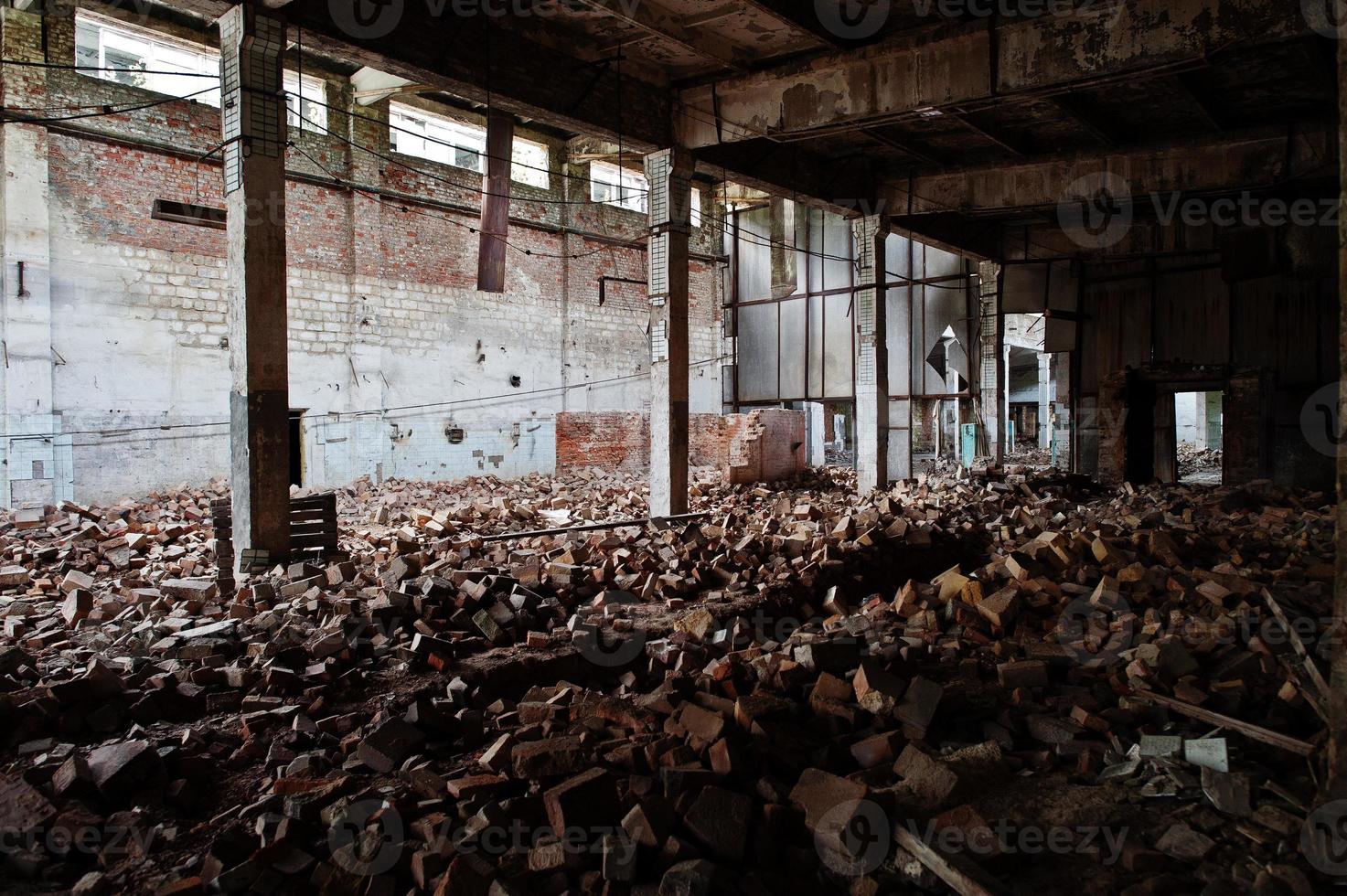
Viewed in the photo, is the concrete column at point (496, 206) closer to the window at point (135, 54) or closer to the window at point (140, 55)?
the window at point (140, 55)

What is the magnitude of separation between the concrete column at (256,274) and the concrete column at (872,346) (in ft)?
32.7

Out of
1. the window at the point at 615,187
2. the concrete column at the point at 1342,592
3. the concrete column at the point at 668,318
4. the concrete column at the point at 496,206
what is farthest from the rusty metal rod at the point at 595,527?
the window at the point at 615,187

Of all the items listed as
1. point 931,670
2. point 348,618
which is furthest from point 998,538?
point 348,618

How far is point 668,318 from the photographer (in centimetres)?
1079

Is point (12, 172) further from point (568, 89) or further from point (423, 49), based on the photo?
point (568, 89)

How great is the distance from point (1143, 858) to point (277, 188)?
25.6 ft

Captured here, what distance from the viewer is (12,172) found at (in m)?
12.2

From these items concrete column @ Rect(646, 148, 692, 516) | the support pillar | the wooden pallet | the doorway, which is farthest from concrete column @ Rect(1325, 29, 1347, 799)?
the support pillar

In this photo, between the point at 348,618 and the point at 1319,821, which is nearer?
the point at 1319,821

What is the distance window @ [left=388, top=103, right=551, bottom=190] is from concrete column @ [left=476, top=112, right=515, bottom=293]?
4.14 feet

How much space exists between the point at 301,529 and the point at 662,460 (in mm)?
5003

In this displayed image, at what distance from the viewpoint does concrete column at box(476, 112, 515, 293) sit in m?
12.8

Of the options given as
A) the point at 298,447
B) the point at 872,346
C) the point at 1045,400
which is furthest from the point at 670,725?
the point at 1045,400

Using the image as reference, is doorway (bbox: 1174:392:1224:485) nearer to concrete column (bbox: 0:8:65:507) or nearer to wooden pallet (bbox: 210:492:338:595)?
→ wooden pallet (bbox: 210:492:338:595)
